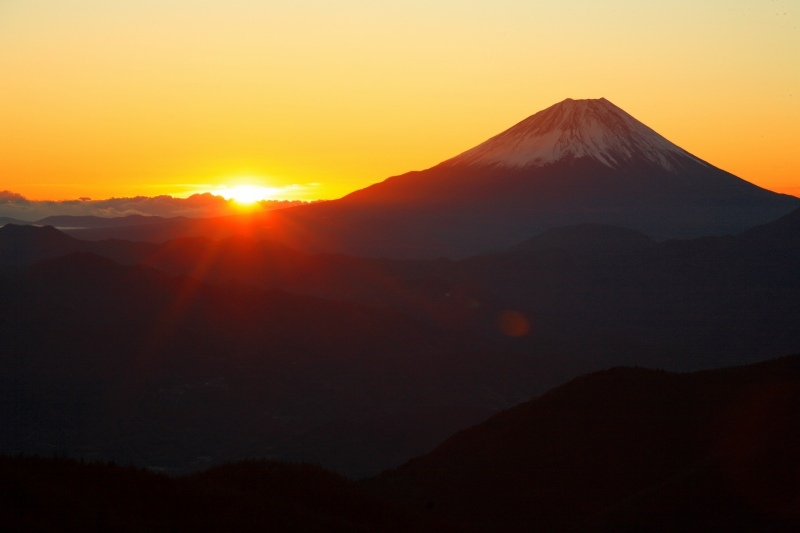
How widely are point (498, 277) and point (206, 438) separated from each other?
90.5m

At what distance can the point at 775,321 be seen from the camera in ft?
429

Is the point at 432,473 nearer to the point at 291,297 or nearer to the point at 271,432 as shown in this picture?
the point at 271,432

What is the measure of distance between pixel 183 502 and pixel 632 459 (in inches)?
756

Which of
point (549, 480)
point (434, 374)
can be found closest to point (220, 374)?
point (434, 374)

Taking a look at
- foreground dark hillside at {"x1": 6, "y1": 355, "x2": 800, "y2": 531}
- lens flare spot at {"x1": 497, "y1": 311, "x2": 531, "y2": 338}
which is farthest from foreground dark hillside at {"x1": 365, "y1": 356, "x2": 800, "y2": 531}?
lens flare spot at {"x1": 497, "y1": 311, "x2": 531, "y2": 338}

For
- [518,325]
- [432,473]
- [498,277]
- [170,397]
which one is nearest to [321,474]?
[432,473]

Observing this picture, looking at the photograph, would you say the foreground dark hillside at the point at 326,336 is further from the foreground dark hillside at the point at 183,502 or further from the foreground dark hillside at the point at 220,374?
the foreground dark hillside at the point at 183,502

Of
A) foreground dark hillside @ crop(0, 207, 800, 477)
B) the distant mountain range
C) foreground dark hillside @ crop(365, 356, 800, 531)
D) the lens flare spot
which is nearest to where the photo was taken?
foreground dark hillside @ crop(365, 356, 800, 531)

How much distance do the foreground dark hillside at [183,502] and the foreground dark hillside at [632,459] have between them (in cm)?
765

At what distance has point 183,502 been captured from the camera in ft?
63.0

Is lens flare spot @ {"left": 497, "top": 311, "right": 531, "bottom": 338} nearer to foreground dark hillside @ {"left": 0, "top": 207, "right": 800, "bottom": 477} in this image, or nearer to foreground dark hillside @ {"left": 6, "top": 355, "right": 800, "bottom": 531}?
foreground dark hillside @ {"left": 0, "top": 207, "right": 800, "bottom": 477}

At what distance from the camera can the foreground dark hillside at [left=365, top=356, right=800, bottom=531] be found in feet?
91.4

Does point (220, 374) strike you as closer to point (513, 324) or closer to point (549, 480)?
point (513, 324)

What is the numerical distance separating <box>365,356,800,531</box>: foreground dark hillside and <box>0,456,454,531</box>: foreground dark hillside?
765 centimetres
